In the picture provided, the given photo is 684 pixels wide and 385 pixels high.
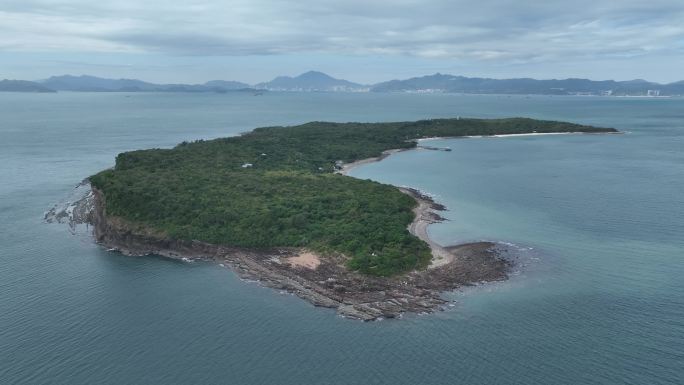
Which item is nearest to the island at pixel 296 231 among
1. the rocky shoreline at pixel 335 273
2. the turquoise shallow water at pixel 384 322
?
the rocky shoreline at pixel 335 273

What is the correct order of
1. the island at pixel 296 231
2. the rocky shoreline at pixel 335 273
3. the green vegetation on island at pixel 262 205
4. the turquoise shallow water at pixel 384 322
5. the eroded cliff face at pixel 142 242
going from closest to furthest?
the turquoise shallow water at pixel 384 322 < the rocky shoreline at pixel 335 273 < the island at pixel 296 231 < the green vegetation on island at pixel 262 205 < the eroded cliff face at pixel 142 242

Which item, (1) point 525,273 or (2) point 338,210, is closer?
(1) point 525,273

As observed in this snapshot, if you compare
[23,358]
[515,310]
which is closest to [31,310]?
[23,358]

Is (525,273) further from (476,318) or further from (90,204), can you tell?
(90,204)

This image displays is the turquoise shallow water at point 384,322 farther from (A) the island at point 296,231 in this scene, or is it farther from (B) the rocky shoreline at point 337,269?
(A) the island at point 296,231

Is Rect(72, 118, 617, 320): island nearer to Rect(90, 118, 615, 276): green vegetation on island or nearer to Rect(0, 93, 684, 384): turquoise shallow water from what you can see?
Rect(90, 118, 615, 276): green vegetation on island

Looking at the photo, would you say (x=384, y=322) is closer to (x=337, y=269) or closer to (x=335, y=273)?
(x=335, y=273)
